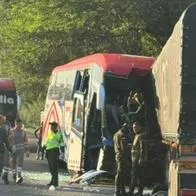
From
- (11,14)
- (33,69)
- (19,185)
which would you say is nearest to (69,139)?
(19,185)

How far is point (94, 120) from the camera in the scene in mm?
17266

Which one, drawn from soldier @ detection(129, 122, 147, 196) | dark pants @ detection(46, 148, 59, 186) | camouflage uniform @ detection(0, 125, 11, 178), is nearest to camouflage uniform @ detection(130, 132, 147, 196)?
soldier @ detection(129, 122, 147, 196)

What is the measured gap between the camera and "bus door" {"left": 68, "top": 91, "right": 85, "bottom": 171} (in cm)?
1756

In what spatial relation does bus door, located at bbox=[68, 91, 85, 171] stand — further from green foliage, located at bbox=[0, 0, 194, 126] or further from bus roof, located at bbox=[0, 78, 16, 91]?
bus roof, located at bbox=[0, 78, 16, 91]

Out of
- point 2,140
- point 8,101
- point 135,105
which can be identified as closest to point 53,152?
point 2,140

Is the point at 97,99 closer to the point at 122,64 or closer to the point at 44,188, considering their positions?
the point at 122,64

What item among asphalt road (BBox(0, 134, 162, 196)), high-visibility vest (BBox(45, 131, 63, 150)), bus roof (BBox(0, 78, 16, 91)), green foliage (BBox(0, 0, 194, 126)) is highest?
green foliage (BBox(0, 0, 194, 126))

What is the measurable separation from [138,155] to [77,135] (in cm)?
404

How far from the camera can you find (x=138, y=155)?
14273mm

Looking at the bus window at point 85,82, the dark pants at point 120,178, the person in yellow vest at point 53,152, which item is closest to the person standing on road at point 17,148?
the person in yellow vest at point 53,152

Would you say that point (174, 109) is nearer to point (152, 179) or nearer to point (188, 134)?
point (188, 134)

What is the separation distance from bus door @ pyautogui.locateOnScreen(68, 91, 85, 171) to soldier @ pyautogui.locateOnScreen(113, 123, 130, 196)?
285 centimetres

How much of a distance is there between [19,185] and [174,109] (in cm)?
741

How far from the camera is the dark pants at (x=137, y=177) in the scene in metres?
14.3
